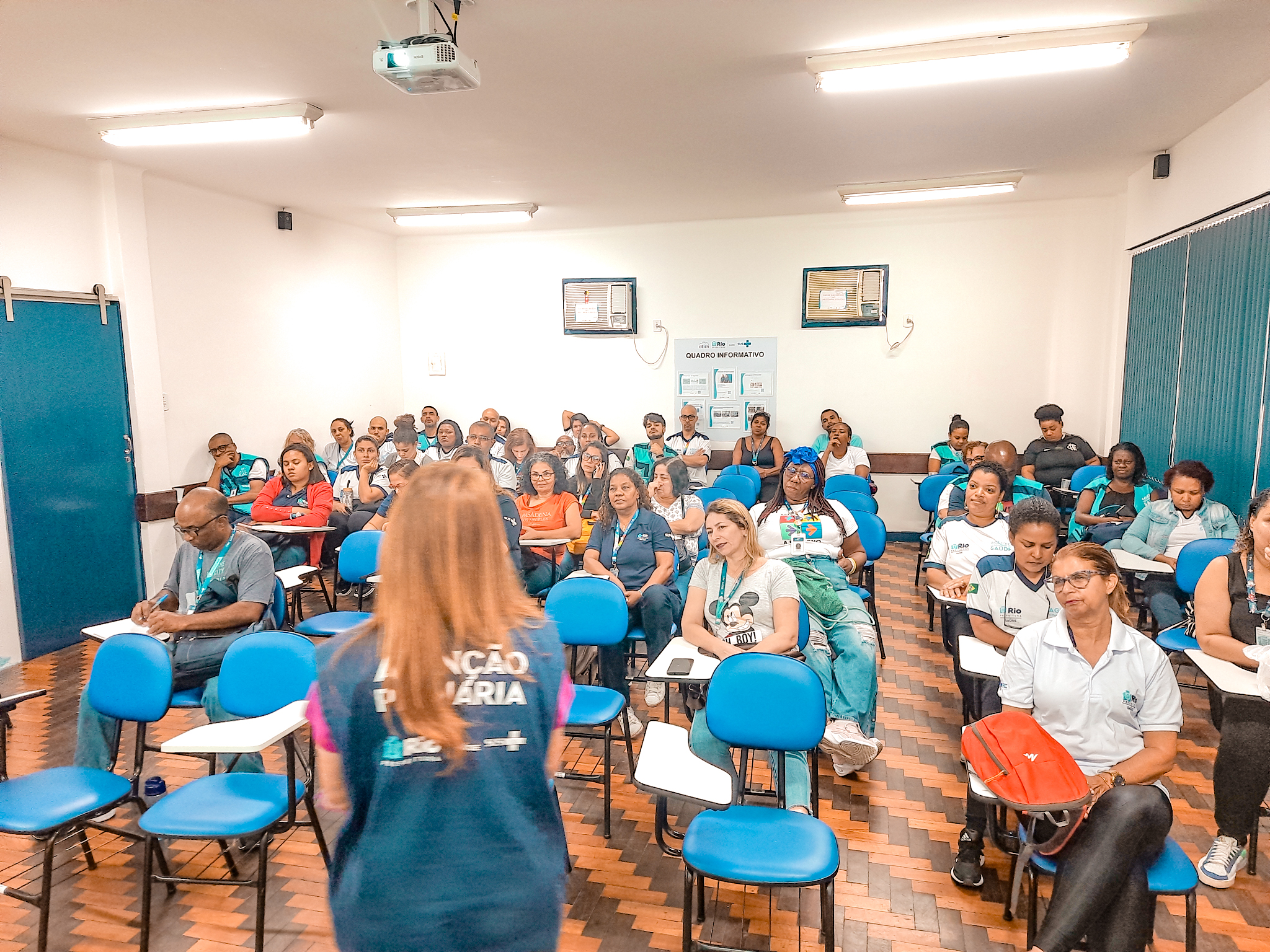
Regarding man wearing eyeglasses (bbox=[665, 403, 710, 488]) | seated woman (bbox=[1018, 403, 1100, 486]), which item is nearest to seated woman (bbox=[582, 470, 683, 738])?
man wearing eyeglasses (bbox=[665, 403, 710, 488])

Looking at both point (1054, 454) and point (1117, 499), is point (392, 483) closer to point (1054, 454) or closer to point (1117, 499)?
point (1117, 499)

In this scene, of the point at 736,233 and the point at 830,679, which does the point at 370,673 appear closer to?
the point at 830,679

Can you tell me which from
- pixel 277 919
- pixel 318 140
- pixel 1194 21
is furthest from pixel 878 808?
pixel 318 140

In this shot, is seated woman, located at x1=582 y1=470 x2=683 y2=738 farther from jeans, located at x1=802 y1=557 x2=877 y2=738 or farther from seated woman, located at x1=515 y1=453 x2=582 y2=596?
jeans, located at x1=802 y1=557 x2=877 y2=738

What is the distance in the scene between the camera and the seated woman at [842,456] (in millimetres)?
8320

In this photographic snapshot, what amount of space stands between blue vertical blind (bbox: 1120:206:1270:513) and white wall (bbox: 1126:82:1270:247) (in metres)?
0.18

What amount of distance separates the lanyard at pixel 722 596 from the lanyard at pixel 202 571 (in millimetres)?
2344

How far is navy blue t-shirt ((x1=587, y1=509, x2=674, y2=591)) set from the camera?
462cm

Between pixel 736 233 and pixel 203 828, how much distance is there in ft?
26.6

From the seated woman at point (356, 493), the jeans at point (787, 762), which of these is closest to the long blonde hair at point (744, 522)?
the jeans at point (787, 762)

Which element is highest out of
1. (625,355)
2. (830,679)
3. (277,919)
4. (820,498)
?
(625,355)

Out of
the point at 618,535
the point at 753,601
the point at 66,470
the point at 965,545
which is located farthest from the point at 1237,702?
the point at 66,470

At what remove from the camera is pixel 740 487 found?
274 inches

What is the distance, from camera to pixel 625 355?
31.1 feet
